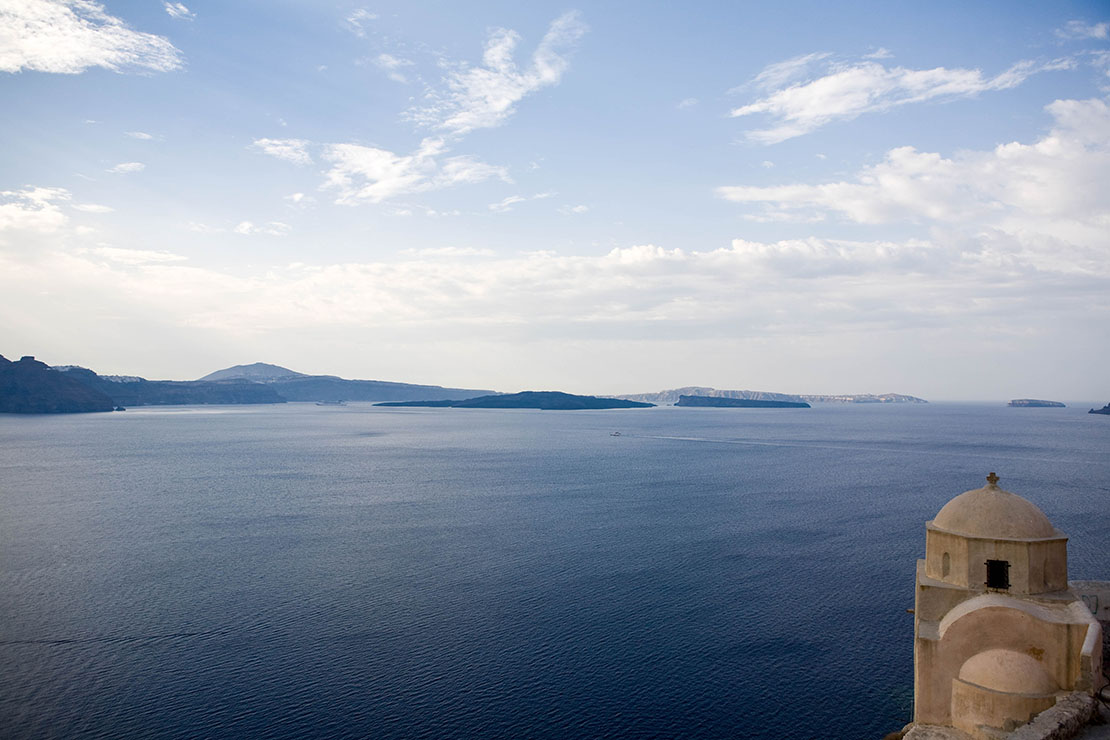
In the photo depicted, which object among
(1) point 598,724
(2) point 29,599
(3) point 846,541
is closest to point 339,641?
(1) point 598,724

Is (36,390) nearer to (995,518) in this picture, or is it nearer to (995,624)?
(995,518)

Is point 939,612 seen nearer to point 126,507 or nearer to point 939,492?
point 939,492

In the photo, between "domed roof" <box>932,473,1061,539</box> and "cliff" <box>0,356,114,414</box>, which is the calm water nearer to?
"domed roof" <box>932,473,1061,539</box>

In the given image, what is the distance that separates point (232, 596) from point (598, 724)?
56.7 feet

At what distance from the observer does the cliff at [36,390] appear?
550ft

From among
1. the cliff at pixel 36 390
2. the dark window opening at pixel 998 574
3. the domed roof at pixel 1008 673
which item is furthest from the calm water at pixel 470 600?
the cliff at pixel 36 390

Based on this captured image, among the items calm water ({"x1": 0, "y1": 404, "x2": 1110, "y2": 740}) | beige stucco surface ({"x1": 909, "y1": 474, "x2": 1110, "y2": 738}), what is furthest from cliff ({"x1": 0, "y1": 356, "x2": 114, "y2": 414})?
beige stucco surface ({"x1": 909, "y1": 474, "x2": 1110, "y2": 738})

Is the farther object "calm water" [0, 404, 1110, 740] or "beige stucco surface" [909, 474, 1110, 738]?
"calm water" [0, 404, 1110, 740]

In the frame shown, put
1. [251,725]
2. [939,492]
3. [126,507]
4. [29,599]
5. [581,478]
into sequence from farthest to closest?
[581,478] < [939,492] < [126,507] < [29,599] < [251,725]

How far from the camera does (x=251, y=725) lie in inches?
706

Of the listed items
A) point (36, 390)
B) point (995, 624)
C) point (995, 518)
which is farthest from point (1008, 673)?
point (36, 390)

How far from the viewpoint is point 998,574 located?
16.2m

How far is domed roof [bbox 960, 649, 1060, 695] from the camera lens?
45.9 feet

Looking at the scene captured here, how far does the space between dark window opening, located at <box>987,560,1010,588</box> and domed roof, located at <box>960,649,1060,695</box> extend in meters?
1.89
